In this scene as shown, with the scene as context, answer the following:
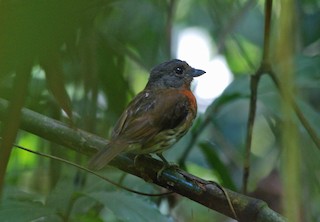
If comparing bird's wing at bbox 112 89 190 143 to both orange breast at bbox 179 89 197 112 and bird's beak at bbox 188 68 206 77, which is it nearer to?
orange breast at bbox 179 89 197 112

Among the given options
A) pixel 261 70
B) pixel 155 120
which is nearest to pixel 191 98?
pixel 155 120

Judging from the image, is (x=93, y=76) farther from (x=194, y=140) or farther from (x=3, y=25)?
(x=194, y=140)

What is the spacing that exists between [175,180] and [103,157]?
0.98ft

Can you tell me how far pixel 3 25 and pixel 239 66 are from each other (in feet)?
15.1

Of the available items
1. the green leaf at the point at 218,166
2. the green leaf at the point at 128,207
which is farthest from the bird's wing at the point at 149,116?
the green leaf at the point at 128,207

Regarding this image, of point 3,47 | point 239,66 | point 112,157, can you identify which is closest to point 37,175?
point 112,157

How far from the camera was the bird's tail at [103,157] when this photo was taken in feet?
7.49

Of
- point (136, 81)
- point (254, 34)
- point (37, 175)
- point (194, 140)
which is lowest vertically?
point (37, 175)

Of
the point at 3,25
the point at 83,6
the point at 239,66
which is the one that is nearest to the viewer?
the point at 3,25

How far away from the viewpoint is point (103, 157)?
233 centimetres

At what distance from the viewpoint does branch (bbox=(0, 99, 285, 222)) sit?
6.61 feet

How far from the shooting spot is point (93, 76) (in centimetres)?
179

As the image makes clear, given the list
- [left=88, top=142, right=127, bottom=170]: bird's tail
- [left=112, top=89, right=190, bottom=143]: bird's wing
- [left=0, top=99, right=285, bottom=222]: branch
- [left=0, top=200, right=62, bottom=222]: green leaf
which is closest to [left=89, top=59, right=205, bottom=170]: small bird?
[left=112, top=89, right=190, bottom=143]: bird's wing

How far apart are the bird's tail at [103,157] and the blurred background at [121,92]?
9 cm
